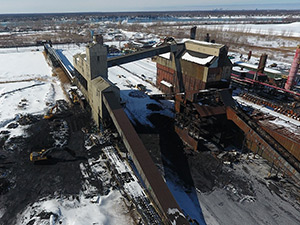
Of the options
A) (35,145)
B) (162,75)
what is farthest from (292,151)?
(35,145)

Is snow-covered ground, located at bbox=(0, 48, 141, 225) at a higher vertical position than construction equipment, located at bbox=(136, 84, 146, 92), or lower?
lower

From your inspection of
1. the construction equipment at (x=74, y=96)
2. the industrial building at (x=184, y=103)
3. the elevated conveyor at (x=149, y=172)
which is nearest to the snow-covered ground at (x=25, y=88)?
the construction equipment at (x=74, y=96)

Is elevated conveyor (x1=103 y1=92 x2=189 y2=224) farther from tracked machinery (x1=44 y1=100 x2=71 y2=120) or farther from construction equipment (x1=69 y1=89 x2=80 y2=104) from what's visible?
construction equipment (x1=69 y1=89 x2=80 y2=104)

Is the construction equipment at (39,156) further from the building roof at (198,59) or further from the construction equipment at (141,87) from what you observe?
the building roof at (198,59)

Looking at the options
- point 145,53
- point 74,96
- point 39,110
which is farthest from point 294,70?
point 39,110

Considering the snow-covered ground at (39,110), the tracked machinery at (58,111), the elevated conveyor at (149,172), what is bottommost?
the snow-covered ground at (39,110)

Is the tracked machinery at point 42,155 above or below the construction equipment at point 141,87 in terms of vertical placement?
below

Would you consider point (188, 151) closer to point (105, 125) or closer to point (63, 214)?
point (105, 125)

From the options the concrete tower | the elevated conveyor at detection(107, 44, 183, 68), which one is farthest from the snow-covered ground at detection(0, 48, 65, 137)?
the elevated conveyor at detection(107, 44, 183, 68)

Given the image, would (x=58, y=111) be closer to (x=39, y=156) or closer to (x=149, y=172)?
(x=39, y=156)
